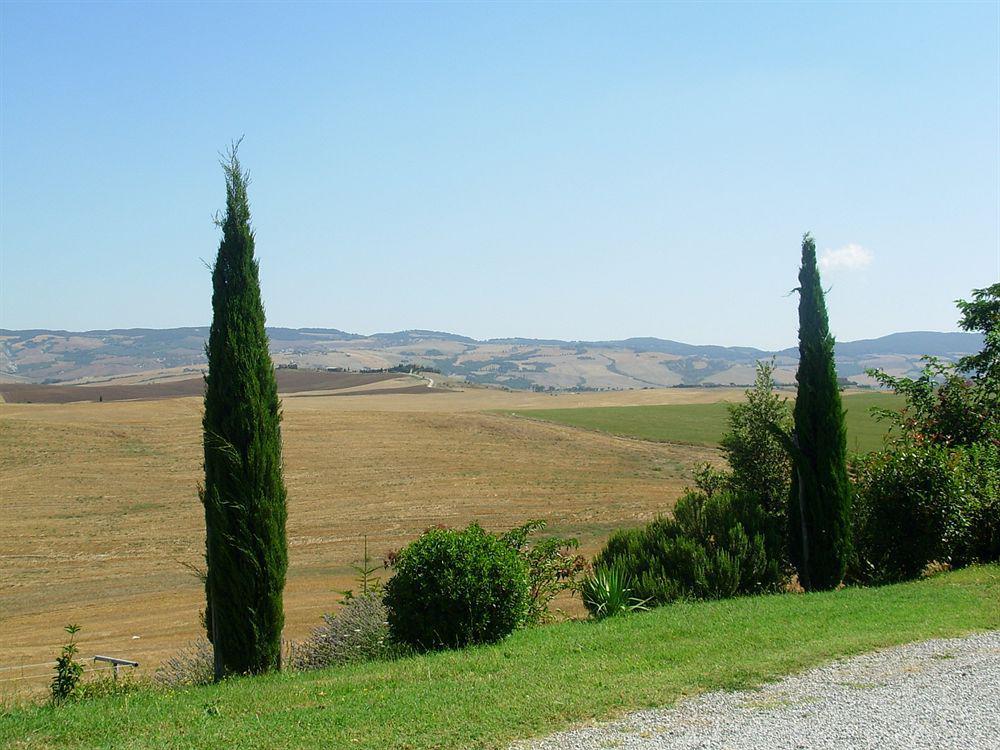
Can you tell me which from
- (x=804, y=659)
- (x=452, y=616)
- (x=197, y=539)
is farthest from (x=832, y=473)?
(x=197, y=539)

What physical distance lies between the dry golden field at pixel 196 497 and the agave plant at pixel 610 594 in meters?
7.28

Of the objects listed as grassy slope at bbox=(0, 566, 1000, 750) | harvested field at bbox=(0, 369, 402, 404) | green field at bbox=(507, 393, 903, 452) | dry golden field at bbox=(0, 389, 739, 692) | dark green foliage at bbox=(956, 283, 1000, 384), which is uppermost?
dark green foliage at bbox=(956, 283, 1000, 384)

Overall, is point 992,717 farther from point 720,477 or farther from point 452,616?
point 720,477

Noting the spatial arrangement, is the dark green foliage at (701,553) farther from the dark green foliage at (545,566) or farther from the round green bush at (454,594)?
the round green bush at (454,594)

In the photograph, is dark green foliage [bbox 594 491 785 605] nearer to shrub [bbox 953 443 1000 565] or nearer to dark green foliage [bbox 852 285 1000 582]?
dark green foliage [bbox 852 285 1000 582]

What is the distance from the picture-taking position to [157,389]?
84938 mm

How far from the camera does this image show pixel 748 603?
11.8 metres

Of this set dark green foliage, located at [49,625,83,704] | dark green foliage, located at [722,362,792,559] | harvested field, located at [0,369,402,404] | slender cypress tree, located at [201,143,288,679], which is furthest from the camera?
harvested field, located at [0,369,402,404]

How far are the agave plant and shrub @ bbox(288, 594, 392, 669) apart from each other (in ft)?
9.82

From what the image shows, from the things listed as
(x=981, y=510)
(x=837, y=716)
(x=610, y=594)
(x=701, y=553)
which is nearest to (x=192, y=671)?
(x=610, y=594)

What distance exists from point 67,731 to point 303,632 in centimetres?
1092

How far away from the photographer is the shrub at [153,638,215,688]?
1000 cm

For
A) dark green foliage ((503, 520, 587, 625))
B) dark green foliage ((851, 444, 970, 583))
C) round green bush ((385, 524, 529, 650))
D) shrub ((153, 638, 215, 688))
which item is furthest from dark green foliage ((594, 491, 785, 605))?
shrub ((153, 638, 215, 688))

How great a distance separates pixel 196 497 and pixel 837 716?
103 ft
